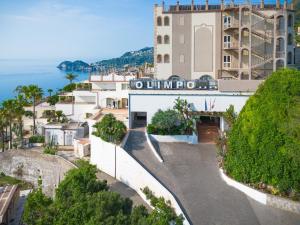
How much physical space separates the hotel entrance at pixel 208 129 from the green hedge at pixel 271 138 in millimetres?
8821

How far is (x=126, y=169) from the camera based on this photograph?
32438 mm

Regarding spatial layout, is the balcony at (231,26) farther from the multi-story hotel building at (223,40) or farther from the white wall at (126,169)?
the white wall at (126,169)

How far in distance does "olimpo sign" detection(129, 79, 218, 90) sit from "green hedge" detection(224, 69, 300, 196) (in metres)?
Result: 10.3

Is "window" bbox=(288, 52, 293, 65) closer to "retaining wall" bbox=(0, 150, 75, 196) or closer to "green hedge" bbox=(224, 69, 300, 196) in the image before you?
"green hedge" bbox=(224, 69, 300, 196)

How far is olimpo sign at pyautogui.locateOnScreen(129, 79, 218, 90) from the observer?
38.7 metres

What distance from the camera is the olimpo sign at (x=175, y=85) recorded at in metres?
38.7

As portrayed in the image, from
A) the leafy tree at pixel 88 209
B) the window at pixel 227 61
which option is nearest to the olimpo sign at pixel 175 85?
the window at pixel 227 61

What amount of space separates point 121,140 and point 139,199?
7435 mm

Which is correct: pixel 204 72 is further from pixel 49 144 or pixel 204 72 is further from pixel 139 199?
pixel 139 199

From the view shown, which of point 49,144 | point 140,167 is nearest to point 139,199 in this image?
point 140,167

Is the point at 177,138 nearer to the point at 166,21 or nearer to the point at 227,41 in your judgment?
the point at 227,41

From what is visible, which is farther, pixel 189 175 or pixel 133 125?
pixel 133 125

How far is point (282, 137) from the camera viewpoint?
2580 cm

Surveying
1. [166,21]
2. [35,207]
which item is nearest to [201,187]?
[35,207]
